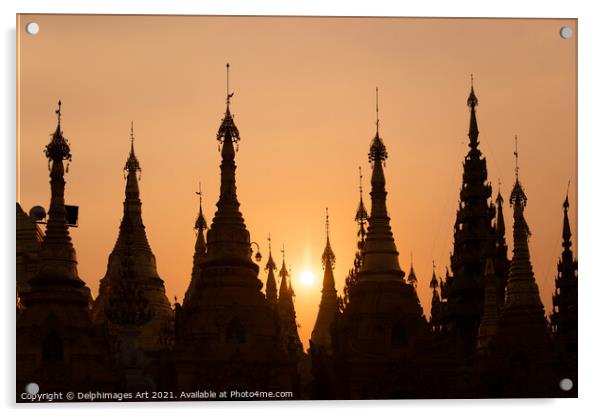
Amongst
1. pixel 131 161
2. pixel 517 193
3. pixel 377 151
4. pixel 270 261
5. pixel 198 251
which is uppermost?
pixel 377 151

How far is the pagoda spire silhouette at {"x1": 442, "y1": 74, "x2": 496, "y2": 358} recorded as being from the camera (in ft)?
79.0

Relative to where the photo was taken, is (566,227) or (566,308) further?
(566,308)

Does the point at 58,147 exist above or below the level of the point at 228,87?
below

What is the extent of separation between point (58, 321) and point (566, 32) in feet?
25.4

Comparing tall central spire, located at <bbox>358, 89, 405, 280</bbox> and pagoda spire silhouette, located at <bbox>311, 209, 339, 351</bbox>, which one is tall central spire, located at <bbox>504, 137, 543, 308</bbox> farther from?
pagoda spire silhouette, located at <bbox>311, 209, 339, 351</bbox>

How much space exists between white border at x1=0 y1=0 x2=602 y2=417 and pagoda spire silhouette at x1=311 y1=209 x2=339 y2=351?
265cm

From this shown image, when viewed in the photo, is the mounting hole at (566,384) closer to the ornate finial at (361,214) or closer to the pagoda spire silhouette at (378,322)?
the pagoda spire silhouette at (378,322)

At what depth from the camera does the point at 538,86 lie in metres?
22.2

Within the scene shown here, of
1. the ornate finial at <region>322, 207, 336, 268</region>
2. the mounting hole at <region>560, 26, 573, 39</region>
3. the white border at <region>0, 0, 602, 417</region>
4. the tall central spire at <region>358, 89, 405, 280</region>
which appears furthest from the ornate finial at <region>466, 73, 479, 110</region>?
the ornate finial at <region>322, 207, 336, 268</region>

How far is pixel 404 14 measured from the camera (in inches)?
858

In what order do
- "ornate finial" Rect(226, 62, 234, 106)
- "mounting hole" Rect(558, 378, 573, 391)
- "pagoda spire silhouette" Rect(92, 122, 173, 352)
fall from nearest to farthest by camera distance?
1. "mounting hole" Rect(558, 378, 573, 391)
2. "ornate finial" Rect(226, 62, 234, 106)
3. "pagoda spire silhouette" Rect(92, 122, 173, 352)

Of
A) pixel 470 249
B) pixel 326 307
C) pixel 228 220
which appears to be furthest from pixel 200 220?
pixel 470 249

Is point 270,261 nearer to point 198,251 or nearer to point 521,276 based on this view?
point 198,251
